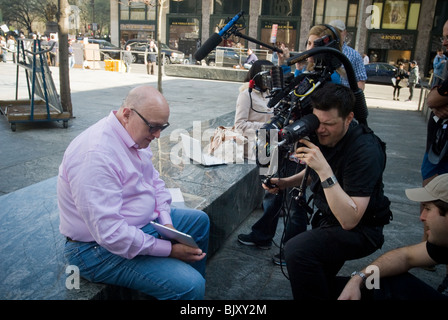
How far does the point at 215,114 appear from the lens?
914cm

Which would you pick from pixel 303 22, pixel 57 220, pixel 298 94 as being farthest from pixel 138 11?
pixel 298 94

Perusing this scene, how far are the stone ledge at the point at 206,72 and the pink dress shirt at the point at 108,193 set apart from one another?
16.3 metres

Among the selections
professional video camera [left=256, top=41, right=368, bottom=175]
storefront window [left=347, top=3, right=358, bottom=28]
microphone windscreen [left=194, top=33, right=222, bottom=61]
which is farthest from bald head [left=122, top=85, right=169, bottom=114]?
storefront window [left=347, top=3, right=358, bottom=28]

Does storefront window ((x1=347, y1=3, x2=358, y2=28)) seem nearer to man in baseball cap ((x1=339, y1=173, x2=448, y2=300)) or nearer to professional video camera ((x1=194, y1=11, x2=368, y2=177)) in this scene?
professional video camera ((x1=194, y1=11, x2=368, y2=177))

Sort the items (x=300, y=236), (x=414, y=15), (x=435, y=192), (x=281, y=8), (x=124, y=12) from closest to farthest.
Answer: (x=435, y=192)
(x=300, y=236)
(x=414, y=15)
(x=281, y=8)
(x=124, y=12)

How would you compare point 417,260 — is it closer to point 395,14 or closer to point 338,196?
point 338,196

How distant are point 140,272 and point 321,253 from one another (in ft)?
3.23

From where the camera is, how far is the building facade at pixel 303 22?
27.1m

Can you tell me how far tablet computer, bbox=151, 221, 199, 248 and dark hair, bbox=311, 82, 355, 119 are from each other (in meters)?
0.99

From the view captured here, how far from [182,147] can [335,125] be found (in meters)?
2.63

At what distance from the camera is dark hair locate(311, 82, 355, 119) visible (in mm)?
2004
